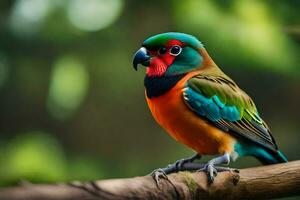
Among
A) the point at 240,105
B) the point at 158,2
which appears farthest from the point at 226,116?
the point at 158,2

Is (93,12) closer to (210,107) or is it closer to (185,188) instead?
(210,107)

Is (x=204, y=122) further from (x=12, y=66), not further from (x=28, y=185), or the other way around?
(x=12, y=66)

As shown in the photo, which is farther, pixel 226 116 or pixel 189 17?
pixel 189 17

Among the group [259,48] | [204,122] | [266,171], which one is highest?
[259,48]

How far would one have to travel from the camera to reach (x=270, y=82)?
2.91m

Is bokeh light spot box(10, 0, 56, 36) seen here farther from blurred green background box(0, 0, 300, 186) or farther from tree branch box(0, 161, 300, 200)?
tree branch box(0, 161, 300, 200)

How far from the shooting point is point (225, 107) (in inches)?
50.2

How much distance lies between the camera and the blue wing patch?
3.97 feet

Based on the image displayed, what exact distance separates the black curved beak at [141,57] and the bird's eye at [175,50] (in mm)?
39

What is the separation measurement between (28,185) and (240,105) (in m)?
0.63

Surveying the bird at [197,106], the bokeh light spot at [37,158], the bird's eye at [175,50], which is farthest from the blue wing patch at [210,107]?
the bokeh light spot at [37,158]

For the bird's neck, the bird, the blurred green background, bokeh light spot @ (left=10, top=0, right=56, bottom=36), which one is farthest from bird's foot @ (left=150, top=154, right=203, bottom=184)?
bokeh light spot @ (left=10, top=0, right=56, bottom=36)

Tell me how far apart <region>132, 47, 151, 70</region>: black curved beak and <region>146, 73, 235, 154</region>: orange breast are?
0.27 ft

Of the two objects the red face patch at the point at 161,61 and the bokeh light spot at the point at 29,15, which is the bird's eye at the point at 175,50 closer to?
the red face patch at the point at 161,61
